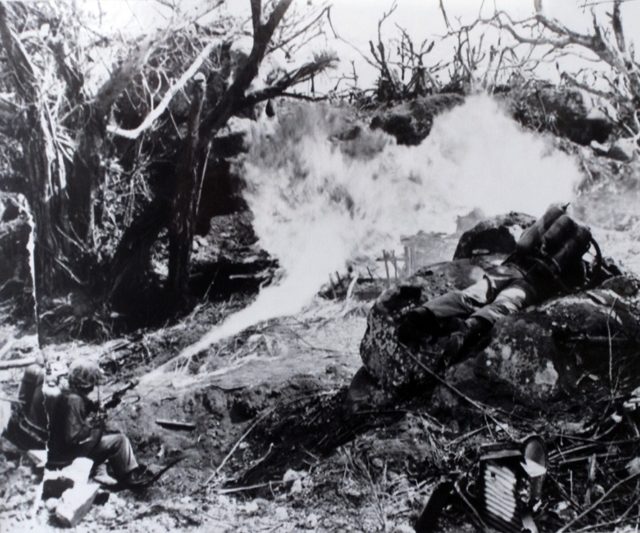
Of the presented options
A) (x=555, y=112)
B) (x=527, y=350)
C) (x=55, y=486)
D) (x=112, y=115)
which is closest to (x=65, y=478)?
(x=55, y=486)

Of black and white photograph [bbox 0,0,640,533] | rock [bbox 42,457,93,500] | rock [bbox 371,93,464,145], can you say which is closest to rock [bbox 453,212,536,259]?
black and white photograph [bbox 0,0,640,533]

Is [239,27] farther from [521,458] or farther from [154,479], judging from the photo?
[521,458]

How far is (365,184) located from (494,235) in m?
0.69

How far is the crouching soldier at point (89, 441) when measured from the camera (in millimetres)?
2462

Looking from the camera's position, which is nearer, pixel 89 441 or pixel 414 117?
pixel 89 441

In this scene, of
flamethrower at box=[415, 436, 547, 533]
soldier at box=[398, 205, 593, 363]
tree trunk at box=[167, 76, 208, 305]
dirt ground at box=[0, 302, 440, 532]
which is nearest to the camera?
flamethrower at box=[415, 436, 547, 533]

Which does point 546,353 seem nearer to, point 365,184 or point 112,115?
point 365,184

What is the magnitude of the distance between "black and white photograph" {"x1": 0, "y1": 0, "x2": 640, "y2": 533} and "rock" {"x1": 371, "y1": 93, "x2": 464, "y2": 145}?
1 centimetres

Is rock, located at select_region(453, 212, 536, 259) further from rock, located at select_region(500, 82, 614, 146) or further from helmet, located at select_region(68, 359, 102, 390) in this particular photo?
helmet, located at select_region(68, 359, 102, 390)

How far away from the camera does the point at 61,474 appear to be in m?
2.42

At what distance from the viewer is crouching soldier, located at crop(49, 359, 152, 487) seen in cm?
246

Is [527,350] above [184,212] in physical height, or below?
below

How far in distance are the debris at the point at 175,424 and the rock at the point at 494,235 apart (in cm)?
147

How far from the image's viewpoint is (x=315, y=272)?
3.08 meters
